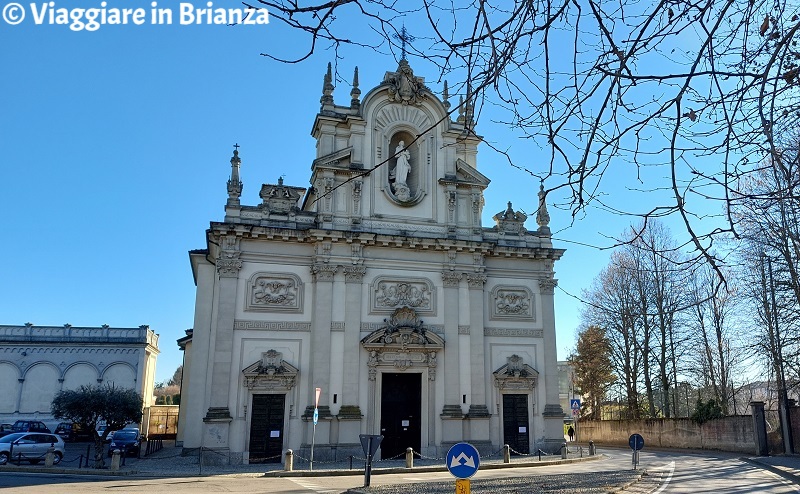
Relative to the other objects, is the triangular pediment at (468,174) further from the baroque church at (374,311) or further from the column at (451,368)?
the column at (451,368)

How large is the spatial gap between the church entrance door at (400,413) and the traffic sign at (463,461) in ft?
58.3

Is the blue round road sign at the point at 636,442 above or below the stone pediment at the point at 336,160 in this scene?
below

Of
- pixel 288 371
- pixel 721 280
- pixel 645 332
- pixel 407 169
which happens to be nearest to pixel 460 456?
pixel 721 280

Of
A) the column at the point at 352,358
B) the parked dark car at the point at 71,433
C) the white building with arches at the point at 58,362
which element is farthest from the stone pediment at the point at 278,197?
the white building with arches at the point at 58,362

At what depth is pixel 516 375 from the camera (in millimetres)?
28031

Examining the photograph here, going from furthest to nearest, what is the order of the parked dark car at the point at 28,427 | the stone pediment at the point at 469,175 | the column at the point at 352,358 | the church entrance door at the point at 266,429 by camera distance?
the parked dark car at the point at 28,427 → the stone pediment at the point at 469,175 → the column at the point at 352,358 → the church entrance door at the point at 266,429

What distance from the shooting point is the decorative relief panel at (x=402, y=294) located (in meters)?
27.1

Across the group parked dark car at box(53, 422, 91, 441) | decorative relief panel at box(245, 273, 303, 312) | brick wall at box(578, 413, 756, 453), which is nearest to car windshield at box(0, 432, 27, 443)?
decorative relief panel at box(245, 273, 303, 312)

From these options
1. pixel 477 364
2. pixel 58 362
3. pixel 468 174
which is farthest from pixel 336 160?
pixel 58 362

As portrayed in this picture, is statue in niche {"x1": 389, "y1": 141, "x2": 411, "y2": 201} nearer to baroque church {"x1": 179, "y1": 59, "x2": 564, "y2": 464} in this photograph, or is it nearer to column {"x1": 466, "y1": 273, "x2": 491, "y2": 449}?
baroque church {"x1": 179, "y1": 59, "x2": 564, "y2": 464}

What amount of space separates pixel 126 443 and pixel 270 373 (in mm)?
9661

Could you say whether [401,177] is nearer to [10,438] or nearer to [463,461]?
[10,438]

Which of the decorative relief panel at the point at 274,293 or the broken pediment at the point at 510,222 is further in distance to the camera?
the broken pediment at the point at 510,222

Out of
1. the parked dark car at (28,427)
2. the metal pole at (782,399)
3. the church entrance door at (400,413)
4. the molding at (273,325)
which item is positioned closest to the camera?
the molding at (273,325)
